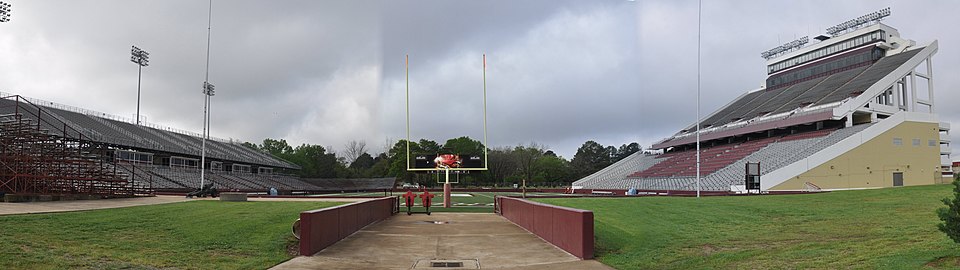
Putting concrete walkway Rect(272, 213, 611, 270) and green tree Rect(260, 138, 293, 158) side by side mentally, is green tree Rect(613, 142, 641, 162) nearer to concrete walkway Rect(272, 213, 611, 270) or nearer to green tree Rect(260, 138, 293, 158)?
green tree Rect(260, 138, 293, 158)

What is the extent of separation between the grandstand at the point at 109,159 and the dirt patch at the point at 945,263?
89.3 ft

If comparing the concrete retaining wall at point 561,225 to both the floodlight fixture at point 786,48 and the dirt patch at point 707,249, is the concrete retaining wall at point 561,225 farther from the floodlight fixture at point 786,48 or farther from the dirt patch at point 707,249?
the floodlight fixture at point 786,48

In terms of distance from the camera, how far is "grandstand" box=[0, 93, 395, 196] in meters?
24.3

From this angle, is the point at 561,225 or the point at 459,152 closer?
the point at 561,225

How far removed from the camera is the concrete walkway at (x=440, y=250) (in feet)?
32.7

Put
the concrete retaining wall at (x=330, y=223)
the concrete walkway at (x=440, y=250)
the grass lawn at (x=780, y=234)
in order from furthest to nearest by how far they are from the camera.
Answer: the concrete retaining wall at (x=330, y=223) → the concrete walkway at (x=440, y=250) → the grass lawn at (x=780, y=234)

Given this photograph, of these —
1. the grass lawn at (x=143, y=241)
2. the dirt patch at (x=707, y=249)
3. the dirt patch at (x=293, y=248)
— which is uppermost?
the grass lawn at (x=143, y=241)

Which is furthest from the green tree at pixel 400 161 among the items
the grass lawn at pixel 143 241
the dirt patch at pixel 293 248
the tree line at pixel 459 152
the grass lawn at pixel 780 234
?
the dirt patch at pixel 293 248

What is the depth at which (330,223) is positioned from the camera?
39.4ft

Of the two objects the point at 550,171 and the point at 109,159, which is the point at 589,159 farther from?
the point at 109,159

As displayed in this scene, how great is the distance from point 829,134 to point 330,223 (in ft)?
148

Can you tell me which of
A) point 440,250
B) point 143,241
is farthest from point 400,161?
point 143,241

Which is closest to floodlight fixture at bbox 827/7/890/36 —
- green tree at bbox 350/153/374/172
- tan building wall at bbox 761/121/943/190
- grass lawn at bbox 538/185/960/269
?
tan building wall at bbox 761/121/943/190

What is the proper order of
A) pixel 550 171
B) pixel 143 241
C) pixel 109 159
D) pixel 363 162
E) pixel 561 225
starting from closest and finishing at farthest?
pixel 143 241 < pixel 561 225 < pixel 109 159 < pixel 550 171 < pixel 363 162
